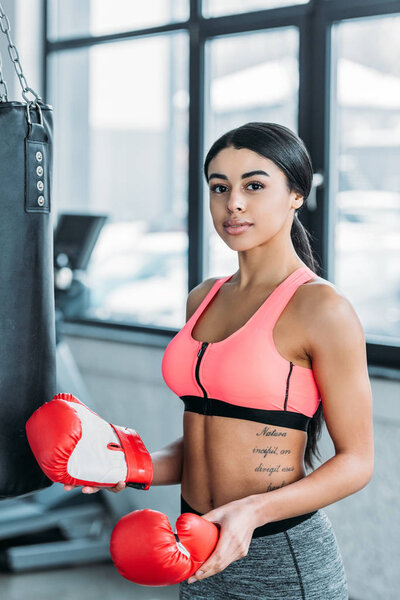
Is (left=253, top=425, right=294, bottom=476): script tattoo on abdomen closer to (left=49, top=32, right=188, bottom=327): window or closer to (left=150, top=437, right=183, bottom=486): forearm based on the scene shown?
(left=150, top=437, right=183, bottom=486): forearm

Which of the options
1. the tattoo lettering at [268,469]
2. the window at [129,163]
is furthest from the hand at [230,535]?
the window at [129,163]

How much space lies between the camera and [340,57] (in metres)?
3.13

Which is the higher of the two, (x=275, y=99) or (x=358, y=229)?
(x=275, y=99)

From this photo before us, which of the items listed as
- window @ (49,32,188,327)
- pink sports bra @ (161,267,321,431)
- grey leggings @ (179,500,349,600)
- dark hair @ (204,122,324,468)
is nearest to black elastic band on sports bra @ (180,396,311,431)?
pink sports bra @ (161,267,321,431)

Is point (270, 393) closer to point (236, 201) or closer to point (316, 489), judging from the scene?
point (316, 489)

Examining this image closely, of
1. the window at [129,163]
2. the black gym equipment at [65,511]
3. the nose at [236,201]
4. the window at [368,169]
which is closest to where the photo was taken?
the nose at [236,201]

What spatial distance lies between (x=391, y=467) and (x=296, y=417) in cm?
150

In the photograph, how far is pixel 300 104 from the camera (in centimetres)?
321

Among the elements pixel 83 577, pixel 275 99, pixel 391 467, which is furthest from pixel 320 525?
pixel 275 99

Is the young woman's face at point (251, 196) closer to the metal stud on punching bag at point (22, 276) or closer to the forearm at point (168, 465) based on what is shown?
the metal stud on punching bag at point (22, 276)

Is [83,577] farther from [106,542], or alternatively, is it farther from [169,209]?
[169,209]

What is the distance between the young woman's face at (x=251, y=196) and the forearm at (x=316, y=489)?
1.50ft

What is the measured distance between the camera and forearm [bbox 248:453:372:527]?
1.42m

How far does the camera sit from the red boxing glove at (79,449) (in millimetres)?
1448
